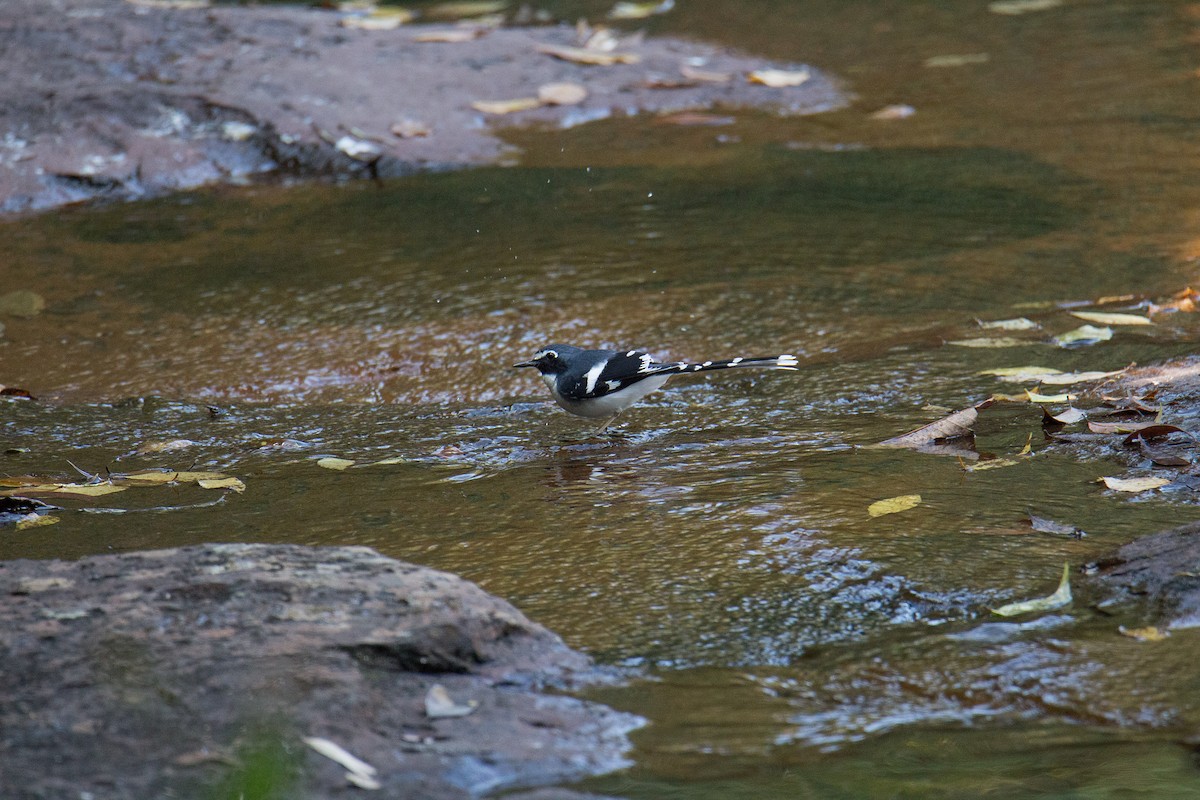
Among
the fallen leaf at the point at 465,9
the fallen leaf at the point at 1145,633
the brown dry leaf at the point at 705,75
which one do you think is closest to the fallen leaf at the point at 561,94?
the brown dry leaf at the point at 705,75

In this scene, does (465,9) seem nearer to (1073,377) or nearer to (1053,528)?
(1073,377)

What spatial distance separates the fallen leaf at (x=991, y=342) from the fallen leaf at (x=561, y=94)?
418 centimetres

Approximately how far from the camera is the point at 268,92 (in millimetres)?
7594

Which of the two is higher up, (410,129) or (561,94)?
(561,94)

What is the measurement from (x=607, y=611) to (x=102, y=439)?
2048mm

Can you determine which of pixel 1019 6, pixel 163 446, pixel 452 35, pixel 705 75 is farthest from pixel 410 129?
pixel 1019 6

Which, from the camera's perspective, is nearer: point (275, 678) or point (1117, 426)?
point (275, 678)

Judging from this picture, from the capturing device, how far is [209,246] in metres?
6.03

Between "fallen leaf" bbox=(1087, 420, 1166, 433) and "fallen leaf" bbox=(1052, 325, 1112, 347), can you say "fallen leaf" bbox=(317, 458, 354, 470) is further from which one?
"fallen leaf" bbox=(1052, 325, 1112, 347)

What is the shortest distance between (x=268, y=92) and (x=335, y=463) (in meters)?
4.41

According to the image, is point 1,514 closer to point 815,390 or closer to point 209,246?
point 815,390

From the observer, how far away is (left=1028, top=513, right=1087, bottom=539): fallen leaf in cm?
301

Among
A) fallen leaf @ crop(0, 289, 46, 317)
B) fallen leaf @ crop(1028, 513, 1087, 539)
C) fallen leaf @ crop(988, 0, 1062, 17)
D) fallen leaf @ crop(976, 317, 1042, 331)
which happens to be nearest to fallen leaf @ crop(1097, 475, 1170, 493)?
fallen leaf @ crop(1028, 513, 1087, 539)

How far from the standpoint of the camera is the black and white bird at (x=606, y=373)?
4.12 meters
